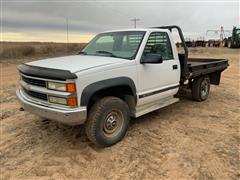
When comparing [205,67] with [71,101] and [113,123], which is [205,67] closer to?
[113,123]

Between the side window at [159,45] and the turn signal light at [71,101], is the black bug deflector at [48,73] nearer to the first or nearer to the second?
the turn signal light at [71,101]

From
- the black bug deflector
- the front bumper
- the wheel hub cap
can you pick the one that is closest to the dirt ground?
the wheel hub cap

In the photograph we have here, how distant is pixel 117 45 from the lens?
489 cm

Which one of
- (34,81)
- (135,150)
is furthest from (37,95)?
(135,150)

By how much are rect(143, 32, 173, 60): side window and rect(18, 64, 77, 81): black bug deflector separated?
1.77m

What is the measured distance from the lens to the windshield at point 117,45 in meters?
4.54

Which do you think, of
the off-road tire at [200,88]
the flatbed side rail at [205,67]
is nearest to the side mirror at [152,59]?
the flatbed side rail at [205,67]

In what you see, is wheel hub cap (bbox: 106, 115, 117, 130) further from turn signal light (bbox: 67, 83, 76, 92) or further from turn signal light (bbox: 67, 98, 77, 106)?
turn signal light (bbox: 67, 83, 76, 92)

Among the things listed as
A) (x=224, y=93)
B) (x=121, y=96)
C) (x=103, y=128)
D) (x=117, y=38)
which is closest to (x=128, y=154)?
(x=103, y=128)

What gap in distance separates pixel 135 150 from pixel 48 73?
1.84m

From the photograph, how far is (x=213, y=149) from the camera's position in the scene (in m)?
3.97

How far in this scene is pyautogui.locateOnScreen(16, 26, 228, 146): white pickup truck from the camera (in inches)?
137

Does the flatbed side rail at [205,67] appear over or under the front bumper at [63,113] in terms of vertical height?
over

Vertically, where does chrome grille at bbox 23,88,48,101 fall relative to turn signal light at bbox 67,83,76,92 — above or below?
below
